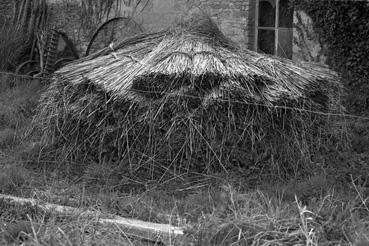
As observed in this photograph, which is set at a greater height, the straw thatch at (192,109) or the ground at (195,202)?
the straw thatch at (192,109)

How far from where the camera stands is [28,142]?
21.2 ft

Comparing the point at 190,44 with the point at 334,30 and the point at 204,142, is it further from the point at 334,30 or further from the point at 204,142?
the point at 334,30

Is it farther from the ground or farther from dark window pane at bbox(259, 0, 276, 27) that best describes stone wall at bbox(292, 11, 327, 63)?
the ground

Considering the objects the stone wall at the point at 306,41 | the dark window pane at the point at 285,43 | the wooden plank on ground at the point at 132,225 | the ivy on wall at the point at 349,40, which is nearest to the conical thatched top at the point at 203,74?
the wooden plank on ground at the point at 132,225

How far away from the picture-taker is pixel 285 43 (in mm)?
8906

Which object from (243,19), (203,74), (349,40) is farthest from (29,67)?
(203,74)

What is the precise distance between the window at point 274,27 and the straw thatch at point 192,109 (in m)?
2.87

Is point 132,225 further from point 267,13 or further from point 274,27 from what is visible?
point 267,13

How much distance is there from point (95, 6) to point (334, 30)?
491 cm

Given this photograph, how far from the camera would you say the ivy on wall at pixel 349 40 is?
7.53 metres

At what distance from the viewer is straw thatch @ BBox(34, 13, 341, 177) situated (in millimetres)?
5508

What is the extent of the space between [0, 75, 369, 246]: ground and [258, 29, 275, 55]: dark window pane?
2.69 metres

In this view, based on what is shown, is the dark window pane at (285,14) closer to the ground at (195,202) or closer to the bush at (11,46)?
the ground at (195,202)

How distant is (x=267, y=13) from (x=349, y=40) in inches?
68.6
